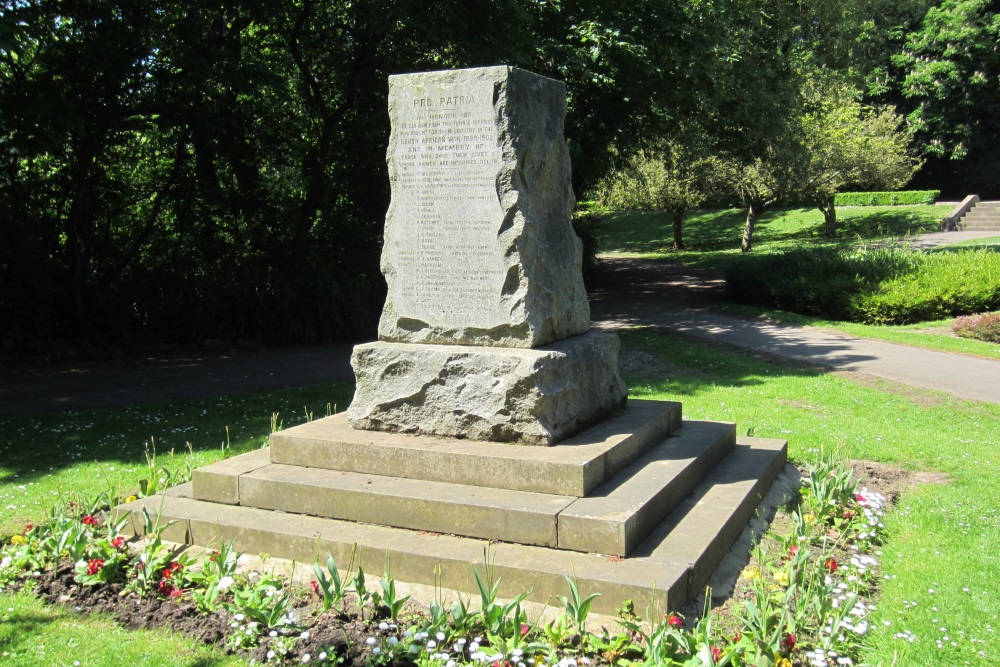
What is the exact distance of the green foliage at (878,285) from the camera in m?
16.5

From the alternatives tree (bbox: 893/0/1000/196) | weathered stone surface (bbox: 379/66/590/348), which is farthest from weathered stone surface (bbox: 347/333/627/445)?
tree (bbox: 893/0/1000/196)

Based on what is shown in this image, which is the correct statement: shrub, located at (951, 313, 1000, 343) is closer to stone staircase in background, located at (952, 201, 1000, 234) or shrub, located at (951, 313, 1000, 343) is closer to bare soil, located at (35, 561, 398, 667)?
bare soil, located at (35, 561, 398, 667)

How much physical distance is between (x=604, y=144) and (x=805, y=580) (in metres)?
13.6

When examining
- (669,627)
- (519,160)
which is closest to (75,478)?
(519,160)

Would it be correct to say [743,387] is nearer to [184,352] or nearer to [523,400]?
[523,400]

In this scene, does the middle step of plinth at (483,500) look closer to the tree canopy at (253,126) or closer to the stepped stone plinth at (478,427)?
the stepped stone plinth at (478,427)

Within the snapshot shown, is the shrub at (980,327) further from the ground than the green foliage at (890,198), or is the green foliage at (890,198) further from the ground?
the green foliage at (890,198)

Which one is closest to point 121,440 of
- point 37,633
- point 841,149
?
point 37,633

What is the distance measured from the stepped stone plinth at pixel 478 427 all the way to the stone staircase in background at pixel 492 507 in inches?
0.5

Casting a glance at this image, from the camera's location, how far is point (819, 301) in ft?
56.6

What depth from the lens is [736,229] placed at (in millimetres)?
38375

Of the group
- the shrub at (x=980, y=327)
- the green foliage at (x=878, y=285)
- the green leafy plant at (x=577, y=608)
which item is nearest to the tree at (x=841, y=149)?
the green foliage at (x=878, y=285)

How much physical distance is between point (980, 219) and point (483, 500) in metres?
33.1

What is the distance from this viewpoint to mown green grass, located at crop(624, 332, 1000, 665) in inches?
177
